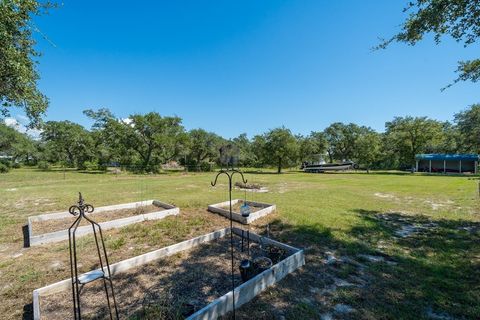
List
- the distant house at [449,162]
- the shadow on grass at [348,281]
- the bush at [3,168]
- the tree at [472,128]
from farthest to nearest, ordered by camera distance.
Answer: the distant house at [449,162], the bush at [3,168], the tree at [472,128], the shadow on grass at [348,281]

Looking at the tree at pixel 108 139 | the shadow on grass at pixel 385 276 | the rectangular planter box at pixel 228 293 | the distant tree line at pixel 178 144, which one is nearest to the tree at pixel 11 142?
the distant tree line at pixel 178 144

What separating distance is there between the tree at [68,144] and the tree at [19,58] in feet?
98.6

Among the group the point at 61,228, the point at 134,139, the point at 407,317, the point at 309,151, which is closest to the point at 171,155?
the point at 134,139

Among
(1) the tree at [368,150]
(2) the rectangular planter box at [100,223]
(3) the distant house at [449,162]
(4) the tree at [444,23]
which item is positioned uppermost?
(4) the tree at [444,23]

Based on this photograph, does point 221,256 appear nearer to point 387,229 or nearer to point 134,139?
point 387,229

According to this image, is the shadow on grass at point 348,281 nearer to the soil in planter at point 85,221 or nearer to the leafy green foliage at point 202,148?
the soil in planter at point 85,221

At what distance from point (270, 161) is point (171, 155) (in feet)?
45.6

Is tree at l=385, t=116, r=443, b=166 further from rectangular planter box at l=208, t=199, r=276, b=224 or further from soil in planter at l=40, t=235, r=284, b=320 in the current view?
soil in planter at l=40, t=235, r=284, b=320

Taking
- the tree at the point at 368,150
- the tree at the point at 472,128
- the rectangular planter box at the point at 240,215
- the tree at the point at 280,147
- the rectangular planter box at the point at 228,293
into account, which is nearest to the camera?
the rectangular planter box at the point at 228,293

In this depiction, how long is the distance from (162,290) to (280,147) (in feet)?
92.7

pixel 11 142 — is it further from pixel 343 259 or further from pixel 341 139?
pixel 341 139

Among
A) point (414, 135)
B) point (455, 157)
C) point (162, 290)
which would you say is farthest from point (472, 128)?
point (162, 290)

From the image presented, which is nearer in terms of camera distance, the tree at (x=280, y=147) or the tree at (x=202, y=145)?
the tree at (x=280, y=147)

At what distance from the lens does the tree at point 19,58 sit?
5.89 meters
